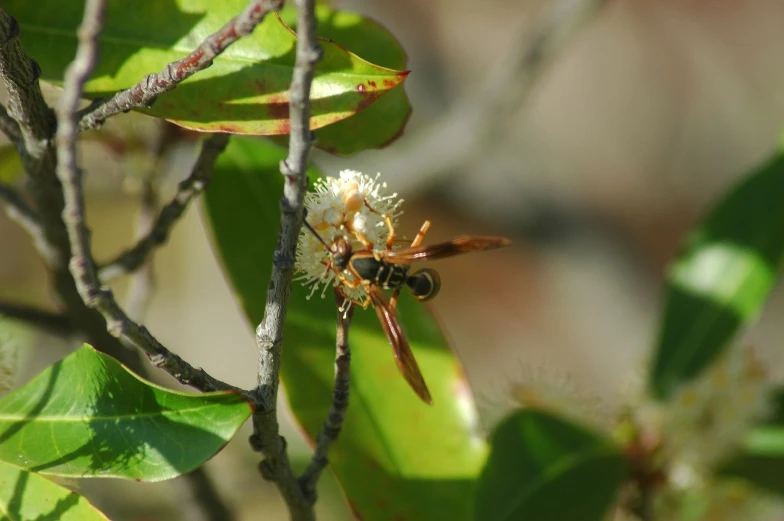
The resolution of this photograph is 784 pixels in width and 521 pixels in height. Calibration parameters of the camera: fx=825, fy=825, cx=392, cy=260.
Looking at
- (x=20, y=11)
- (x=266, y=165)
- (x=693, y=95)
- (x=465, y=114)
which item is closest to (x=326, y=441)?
(x=266, y=165)

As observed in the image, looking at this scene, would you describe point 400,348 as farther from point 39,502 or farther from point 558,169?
point 558,169

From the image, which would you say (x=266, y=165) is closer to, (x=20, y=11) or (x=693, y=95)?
(x=20, y=11)

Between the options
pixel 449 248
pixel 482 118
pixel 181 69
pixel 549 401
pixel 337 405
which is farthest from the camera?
pixel 482 118

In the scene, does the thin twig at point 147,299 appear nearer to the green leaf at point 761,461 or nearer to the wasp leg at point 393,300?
the wasp leg at point 393,300

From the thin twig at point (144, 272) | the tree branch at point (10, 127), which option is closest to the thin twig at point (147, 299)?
the thin twig at point (144, 272)

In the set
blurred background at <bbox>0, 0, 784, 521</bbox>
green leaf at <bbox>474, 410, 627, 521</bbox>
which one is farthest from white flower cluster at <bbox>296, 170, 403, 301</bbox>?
blurred background at <bbox>0, 0, 784, 521</bbox>

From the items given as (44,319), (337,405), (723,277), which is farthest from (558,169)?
(337,405)
